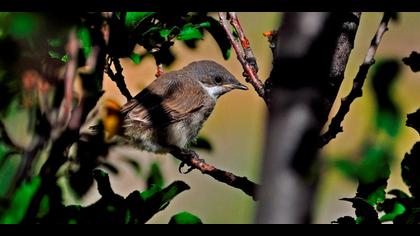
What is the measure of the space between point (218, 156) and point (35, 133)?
715 cm

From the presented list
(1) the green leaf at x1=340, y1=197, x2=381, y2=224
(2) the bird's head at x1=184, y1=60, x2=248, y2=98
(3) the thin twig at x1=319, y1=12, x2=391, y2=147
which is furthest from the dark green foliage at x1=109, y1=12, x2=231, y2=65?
(2) the bird's head at x1=184, y1=60, x2=248, y2=98

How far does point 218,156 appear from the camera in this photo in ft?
28.8

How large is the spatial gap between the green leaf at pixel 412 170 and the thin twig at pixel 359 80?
0.41 metres

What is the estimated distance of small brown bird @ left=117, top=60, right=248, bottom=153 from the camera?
15.8 feet

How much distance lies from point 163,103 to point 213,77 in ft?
2.78

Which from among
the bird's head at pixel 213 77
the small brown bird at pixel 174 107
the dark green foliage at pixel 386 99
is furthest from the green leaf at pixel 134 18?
the bird's head at pixel 213 77

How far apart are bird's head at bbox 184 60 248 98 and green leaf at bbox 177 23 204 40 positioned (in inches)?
107

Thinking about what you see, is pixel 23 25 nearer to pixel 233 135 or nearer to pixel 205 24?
pixel 205 24

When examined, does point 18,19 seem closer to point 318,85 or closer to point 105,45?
point 105,45

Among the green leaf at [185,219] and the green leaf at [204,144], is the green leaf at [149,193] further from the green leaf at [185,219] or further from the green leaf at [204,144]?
the green leaf at [204,144]

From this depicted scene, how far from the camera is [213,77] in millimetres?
5777

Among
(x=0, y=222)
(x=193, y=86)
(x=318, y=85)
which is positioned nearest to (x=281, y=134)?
(x=318, y=85)

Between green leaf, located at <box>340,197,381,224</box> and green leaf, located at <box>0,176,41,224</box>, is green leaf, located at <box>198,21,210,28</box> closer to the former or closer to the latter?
green leaf, located at <box>340,197,381,224</box>

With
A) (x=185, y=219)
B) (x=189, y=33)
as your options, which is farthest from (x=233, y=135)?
(x=185, y=219)
